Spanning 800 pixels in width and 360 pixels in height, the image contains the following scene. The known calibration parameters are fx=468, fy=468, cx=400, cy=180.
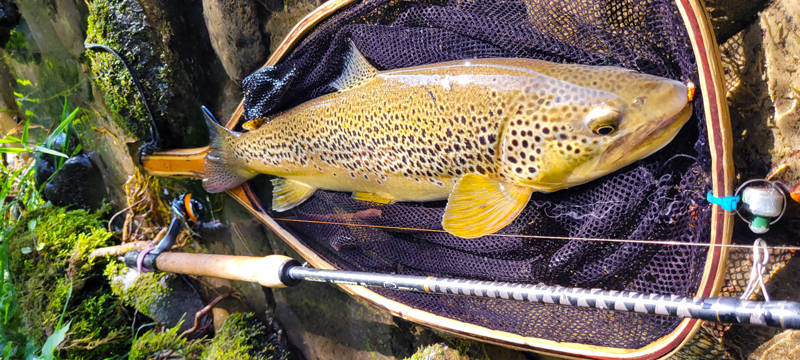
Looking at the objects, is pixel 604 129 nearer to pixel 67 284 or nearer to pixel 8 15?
pixel 67 284

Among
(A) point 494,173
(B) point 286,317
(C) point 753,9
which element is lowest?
(B) point 286,317

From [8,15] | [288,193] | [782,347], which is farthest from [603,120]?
[8,15]

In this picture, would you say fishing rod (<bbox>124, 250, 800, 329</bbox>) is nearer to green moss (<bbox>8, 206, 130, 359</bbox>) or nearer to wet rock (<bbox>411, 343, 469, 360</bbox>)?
wet rock (<bbox>411, 343, 469, 360</bbox>)

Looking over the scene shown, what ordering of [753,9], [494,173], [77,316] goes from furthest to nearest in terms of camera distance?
[77,316], [494,173], [753,9]

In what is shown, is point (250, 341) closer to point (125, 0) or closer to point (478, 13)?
point (125, 0)

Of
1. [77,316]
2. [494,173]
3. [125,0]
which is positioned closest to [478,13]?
[494,173]

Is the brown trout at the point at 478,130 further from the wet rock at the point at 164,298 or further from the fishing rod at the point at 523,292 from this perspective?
the wet rock at the point at 164,298
